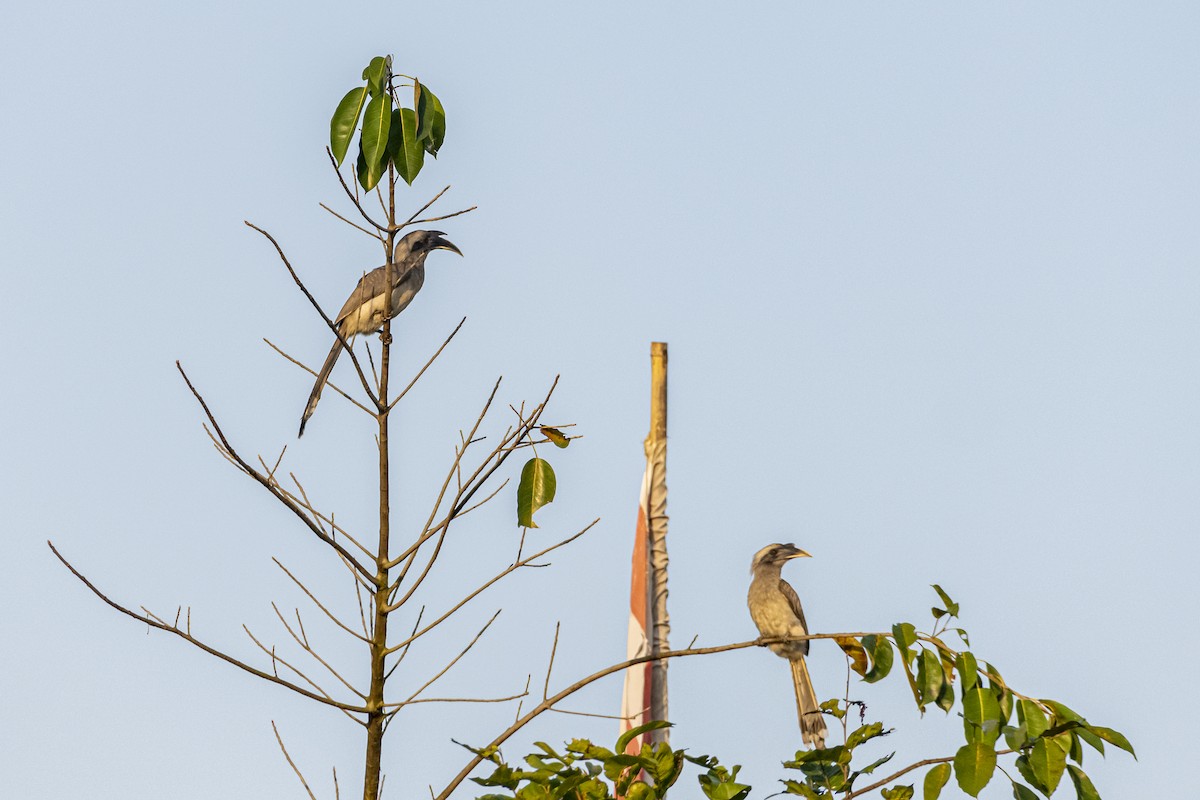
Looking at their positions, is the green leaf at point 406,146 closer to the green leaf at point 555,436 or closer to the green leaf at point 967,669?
the green leaf at point 555,436

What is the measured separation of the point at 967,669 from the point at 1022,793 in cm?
32

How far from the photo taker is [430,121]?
4184 millimetres

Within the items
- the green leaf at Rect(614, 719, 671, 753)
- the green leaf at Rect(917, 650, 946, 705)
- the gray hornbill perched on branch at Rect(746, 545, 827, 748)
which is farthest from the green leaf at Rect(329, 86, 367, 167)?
the gray hornbill perched on branch at Rect(746, 545, 827, 748)

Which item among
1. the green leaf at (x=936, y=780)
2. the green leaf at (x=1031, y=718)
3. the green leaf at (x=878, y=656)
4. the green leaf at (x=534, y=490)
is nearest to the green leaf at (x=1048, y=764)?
the green leaf at (x=1031, y=718)

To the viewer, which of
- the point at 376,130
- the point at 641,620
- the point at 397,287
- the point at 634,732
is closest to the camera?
the point at 634,732

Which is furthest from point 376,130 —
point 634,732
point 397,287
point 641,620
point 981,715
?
point 397,287

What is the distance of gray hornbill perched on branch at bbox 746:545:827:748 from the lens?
344 inches

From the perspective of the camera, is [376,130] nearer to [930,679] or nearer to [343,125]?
[343,125]

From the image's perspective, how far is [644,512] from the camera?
6.84m

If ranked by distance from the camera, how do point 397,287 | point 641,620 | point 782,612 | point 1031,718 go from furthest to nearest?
point 397,287 < point 782,612 < point 641,620 < point 1031,718

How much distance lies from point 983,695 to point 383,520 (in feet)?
5.69

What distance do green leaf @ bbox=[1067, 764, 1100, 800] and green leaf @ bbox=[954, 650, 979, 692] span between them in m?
0.29

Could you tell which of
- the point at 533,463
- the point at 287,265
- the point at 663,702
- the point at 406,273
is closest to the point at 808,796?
the point at 533,463

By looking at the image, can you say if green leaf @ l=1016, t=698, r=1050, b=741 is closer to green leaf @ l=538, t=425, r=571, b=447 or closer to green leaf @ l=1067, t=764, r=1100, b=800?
green leaf @ l=1067, t=764, r=1100, b=800
